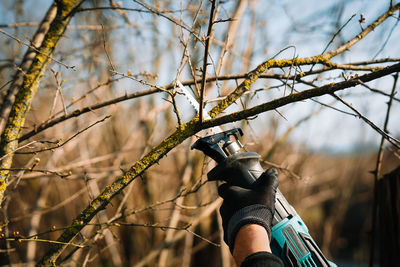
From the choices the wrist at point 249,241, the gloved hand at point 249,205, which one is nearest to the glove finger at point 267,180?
the gloved hand at point 249,205

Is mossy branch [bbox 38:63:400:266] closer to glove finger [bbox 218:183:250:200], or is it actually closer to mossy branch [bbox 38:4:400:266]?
mossy branch [bbox 38:4:400:266]

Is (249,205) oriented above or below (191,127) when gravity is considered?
below

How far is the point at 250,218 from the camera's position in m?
1.43

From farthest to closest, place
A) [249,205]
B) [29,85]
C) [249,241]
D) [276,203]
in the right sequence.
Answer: [29,85], [276,203], [249,205], [249,241]

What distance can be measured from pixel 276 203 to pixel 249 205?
22 centimetres

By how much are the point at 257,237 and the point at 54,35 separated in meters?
1.74

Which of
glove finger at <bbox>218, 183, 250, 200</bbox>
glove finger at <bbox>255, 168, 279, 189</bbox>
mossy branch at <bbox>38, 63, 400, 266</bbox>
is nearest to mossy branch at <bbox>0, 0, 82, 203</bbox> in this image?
mossy branch at <bbox>38, 63, 400, 266</bbox>

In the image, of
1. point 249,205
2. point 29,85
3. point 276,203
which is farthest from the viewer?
point 29,85

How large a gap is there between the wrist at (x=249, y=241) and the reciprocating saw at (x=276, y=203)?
193 millimetres

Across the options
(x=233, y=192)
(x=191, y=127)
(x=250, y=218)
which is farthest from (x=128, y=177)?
(x=250, y=218)

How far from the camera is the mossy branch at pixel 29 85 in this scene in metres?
1.68

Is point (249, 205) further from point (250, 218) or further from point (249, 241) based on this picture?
point (249, 241)

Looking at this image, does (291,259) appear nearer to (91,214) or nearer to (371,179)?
(91,214)

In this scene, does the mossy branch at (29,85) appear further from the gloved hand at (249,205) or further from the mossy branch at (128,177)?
the gloved hand at (249,205)
